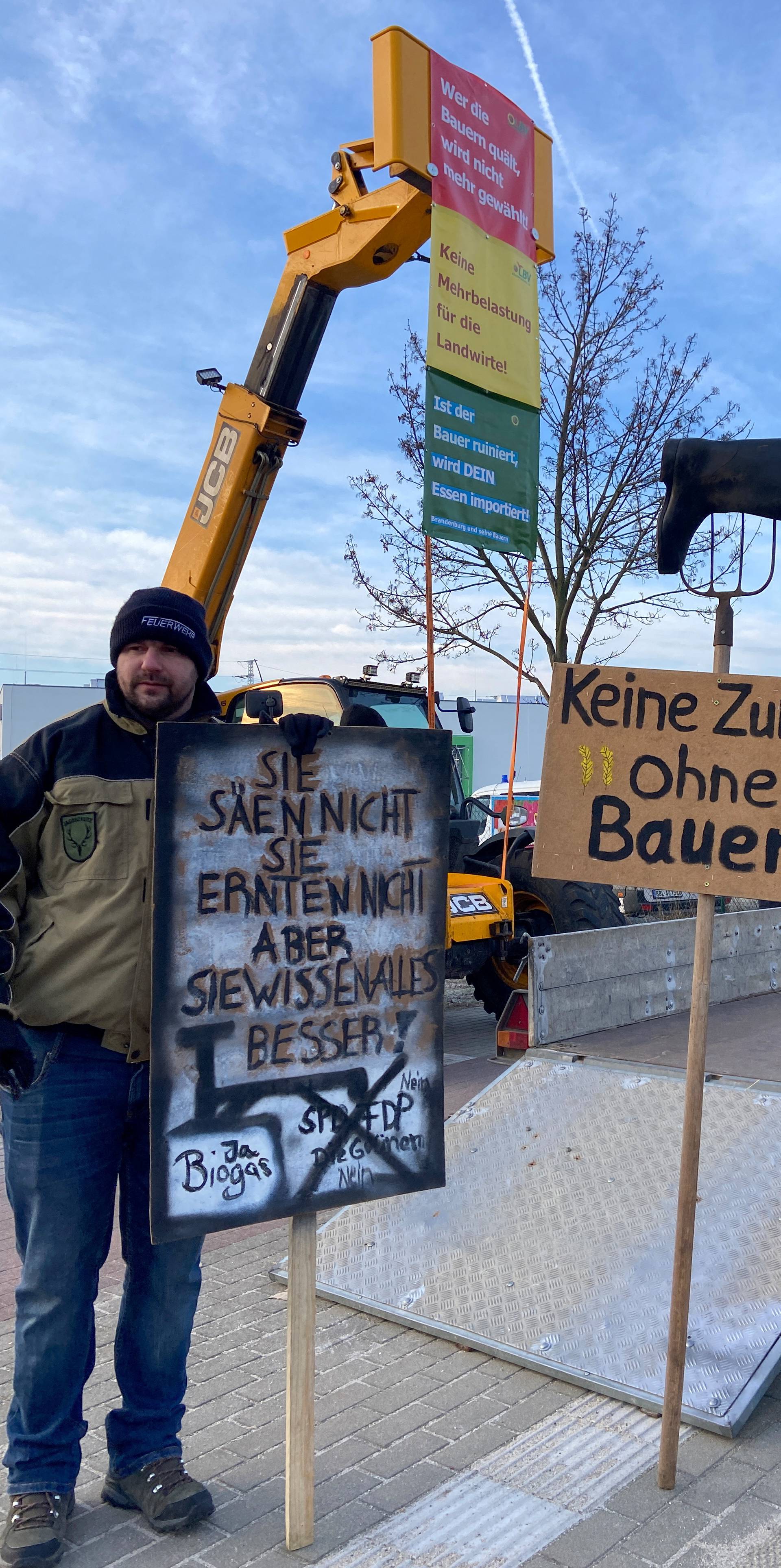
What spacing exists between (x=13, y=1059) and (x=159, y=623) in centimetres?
96

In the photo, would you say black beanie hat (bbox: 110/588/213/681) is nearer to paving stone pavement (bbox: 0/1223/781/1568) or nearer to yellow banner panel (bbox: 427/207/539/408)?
paving stone pavement (bbox: 0/1223/781/1568)

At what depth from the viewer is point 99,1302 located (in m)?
3.76

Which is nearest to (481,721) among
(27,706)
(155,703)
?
(27,706)

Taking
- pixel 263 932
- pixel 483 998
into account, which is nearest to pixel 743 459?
pixel 263 932

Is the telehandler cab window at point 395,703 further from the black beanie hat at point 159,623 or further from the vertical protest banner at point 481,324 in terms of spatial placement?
the black beanie hat at point 159,623

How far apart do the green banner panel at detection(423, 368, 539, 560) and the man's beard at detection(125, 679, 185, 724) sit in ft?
11.9

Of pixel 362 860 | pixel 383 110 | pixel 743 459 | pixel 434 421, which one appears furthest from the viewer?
pixel 383 110

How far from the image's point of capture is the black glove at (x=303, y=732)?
2.45 m

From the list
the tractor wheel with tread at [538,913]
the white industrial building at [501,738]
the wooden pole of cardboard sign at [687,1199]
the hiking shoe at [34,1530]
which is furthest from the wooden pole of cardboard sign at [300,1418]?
the white industrial building at [501,738]

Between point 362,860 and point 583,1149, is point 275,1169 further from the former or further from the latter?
point 583,1149

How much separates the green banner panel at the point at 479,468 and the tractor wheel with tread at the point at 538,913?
245cm

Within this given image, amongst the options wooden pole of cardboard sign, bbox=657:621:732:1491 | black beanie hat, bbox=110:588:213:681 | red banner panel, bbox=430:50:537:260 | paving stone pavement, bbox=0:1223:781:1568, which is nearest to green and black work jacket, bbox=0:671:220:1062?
black beanie hat, bbox=110:588:213:681

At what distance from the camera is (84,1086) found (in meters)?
2.43

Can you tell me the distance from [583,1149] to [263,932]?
2007mm
